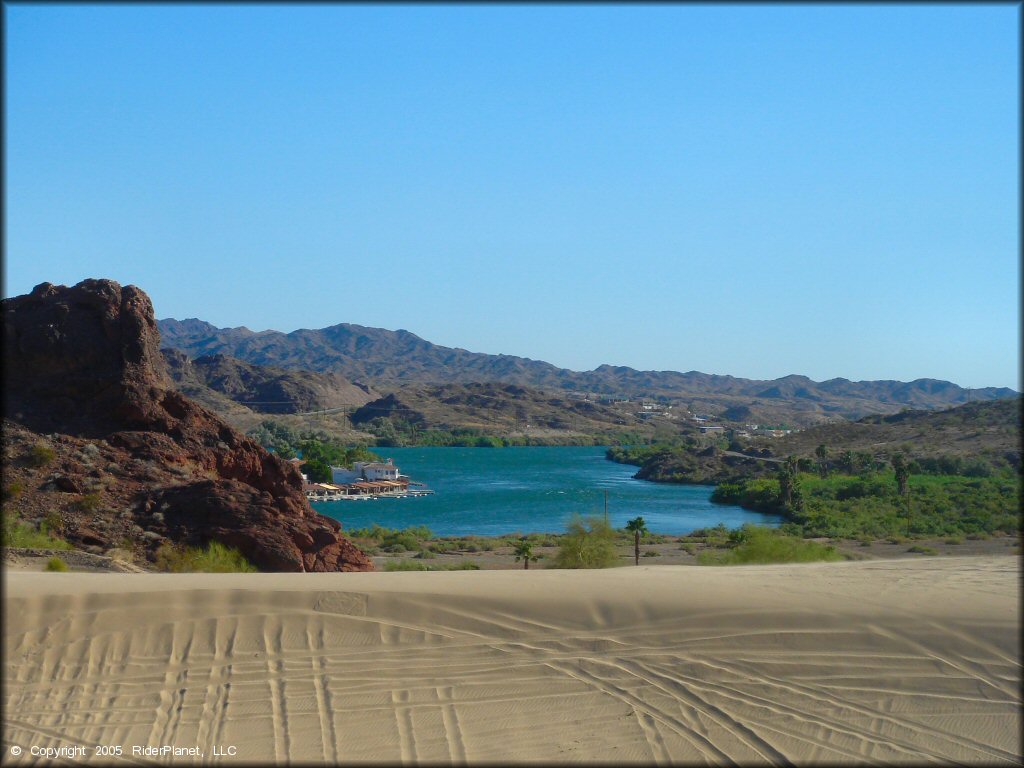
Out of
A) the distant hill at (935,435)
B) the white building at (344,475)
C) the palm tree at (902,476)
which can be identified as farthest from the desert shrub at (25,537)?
the white building at (344,475)

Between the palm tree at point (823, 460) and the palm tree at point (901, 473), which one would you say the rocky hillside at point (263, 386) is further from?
the palm tree at point (901, 473)

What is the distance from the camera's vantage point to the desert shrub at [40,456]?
20453mm

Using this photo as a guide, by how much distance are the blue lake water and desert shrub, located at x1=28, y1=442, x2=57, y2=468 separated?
32.6m

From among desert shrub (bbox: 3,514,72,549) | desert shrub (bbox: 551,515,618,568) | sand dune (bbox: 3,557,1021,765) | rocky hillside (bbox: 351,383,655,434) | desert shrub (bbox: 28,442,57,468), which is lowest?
desert shrub (bbox: 551,515,618,568)

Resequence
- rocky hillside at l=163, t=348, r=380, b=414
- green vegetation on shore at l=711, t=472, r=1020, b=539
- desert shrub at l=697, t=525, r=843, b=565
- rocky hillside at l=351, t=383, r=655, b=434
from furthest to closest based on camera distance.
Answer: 1. rocky hillside at l=351, t=383, r=655, b=434
2. rocky hillside at l=163, t=348, r=380, b=414
3. green vegetation on shore at l=711, t=472, r=1020, b=539
4. desert shrub at l=697, t=525, r=843, b=565

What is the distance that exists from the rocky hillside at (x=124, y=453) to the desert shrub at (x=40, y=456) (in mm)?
23

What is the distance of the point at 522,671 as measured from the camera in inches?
392

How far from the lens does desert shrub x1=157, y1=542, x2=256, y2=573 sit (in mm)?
18141

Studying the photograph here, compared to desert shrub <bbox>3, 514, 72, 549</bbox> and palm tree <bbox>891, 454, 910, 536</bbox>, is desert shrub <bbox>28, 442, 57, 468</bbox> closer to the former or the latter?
desert shrub <bbox>3, 514, 72, 549</bbox>

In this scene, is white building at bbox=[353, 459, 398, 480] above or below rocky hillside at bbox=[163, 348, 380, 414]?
below

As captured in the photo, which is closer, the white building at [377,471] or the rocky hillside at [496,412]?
the white building at [377,471]

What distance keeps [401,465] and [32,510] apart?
92021 mm

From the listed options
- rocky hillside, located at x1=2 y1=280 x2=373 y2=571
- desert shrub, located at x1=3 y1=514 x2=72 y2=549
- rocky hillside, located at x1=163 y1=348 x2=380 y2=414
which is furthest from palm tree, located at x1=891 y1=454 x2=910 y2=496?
rocky hillside, located at x1=163 y1=348 x2=380 y2=414

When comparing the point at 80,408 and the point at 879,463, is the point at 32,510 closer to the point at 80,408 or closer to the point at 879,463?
the point at 80,408
